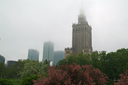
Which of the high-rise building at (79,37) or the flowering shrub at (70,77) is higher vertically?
the high-rise building at (79,37)

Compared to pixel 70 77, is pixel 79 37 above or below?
above

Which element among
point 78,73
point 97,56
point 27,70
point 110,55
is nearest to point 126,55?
point 110,55

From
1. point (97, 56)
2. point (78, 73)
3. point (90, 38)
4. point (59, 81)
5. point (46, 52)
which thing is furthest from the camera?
point (46, 52)

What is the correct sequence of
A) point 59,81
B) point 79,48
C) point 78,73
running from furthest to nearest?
point 79,48 → point 78,73 → point 59,81

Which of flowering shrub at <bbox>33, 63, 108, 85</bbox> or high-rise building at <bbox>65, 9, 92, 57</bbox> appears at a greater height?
high-rise building at <bbox>65, 9, 92, 57</bbox>

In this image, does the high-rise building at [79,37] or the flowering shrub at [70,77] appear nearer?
the flowering shrub at [70,77]

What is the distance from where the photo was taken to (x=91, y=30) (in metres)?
132

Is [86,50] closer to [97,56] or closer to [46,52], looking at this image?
[97,56]

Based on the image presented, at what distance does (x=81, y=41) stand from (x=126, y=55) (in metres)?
81.1

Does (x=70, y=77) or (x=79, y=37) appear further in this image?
(x=79, y=37)

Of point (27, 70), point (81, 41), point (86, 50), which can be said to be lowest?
point (27, 70)

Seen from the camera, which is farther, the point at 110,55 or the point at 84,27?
the point at 84,27

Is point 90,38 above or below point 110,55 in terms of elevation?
above

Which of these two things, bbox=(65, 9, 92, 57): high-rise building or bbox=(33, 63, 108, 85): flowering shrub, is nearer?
bbox=(33, 63, 108, 85): flowering shrub
